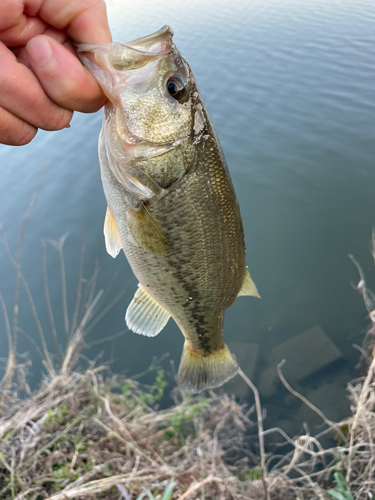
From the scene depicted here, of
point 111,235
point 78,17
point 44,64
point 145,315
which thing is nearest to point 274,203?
point 145,315

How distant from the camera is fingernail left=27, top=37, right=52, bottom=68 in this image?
3.38ft

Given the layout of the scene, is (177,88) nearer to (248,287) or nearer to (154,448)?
(248,287)

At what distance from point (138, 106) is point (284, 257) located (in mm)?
4542

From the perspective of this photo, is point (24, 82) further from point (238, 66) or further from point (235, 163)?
point (238, 66)

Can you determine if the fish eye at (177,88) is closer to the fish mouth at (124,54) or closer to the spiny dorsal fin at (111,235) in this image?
the fish mouth at (124,54)

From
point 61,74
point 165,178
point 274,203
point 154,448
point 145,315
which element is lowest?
point 154,448

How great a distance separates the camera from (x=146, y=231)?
5.31 ft

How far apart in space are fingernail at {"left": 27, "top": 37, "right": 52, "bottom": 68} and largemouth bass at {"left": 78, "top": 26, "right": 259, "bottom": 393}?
209 millimetres

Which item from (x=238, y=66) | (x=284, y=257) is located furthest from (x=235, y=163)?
(x=238, y=66)

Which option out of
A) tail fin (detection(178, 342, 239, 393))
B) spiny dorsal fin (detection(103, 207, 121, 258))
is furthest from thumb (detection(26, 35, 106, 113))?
Result: tail fin (detection(178, 342, 239, 393))

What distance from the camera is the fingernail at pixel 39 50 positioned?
1031 millimetres

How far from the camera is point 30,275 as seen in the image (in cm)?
547

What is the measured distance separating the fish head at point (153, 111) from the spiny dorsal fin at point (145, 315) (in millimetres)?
786

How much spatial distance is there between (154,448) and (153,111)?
10.9ft
